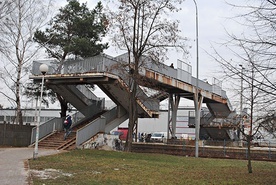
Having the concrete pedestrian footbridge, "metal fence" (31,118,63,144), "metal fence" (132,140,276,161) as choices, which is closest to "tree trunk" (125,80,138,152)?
the concrete pedestrian footbridge

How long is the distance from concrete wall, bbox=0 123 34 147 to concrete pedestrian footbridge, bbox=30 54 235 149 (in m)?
4.27

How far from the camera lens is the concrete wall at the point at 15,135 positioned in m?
26.2

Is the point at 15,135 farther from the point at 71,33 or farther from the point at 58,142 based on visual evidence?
the point at 71,33

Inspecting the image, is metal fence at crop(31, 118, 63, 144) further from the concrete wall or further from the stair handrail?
the stair handrail

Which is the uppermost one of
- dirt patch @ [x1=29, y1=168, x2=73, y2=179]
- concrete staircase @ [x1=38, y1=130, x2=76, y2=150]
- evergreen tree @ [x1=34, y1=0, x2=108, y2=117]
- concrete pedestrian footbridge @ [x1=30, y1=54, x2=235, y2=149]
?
evergreen tree @ [x1=34, y1=0, x2=108, y2=117]

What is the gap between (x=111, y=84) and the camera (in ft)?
89.1

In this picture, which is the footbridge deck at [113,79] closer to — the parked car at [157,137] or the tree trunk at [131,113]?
the tree trunk at [131,113]

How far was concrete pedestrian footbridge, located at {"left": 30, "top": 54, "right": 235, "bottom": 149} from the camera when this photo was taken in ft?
84.5

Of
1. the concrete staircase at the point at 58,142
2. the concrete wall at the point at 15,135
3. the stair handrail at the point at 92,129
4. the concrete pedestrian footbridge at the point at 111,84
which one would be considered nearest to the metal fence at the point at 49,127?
the concrete staircase at the point at 58,142

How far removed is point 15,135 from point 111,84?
8.57 m

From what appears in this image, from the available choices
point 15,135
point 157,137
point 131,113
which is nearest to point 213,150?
point 131,113

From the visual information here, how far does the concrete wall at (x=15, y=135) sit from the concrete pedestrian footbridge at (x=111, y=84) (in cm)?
427

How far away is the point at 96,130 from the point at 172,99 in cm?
1300

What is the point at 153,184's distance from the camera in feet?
35.4
